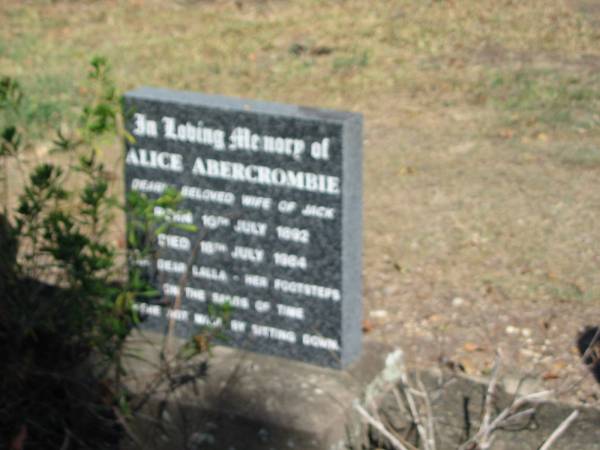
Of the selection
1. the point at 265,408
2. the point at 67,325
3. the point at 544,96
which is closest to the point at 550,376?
the point at 265,408

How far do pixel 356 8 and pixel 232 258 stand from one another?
5.94 m

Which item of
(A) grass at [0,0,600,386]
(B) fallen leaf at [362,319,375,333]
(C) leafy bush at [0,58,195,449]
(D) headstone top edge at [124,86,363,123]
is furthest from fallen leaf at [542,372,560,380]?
(C) leafy bush at [0,58,195,449]

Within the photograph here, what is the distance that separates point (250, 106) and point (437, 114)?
11.5 ft

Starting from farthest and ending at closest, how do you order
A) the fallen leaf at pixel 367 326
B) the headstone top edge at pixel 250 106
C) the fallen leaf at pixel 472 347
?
the fallen leaf at pixel 367 326 < the fallen leaf at pixel 472 347 < the headstone top edge at pixel 250 106

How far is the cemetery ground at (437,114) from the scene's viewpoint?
536 centimetres

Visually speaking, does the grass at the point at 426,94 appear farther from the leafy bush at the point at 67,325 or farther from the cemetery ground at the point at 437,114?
the leafy bush at the point at 67,325

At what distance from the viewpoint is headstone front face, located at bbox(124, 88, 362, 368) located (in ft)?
13.7

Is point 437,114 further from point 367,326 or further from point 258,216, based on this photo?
point 258,216

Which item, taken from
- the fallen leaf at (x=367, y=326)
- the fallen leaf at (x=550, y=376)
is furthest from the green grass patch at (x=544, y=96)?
the fallen leaf at (x=550, y=376)

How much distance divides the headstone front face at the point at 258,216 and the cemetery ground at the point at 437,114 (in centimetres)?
84

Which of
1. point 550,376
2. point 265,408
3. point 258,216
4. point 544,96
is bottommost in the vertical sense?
point 550,376

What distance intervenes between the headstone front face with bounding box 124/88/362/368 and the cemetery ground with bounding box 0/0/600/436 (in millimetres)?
836

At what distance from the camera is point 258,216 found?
4.37 m

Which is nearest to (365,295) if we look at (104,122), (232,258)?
(232,258)
